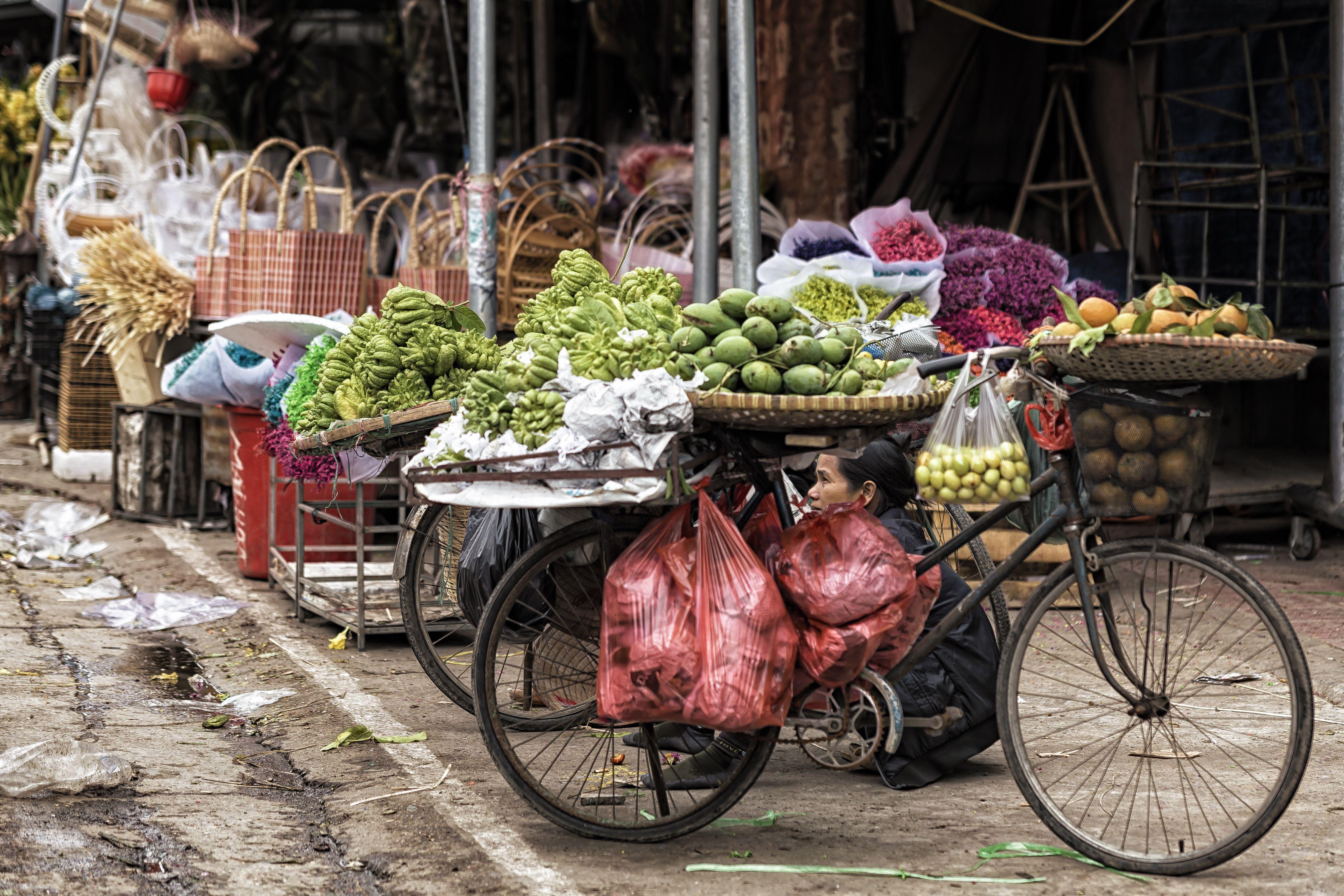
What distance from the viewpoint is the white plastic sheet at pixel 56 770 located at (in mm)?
3377

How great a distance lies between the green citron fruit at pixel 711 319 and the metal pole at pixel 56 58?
9560 mm

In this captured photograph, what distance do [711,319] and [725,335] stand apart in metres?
0.10

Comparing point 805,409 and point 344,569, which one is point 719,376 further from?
point 344,569

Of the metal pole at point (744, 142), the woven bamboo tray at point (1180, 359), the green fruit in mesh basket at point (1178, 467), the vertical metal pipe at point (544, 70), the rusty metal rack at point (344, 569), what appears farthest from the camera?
the vertical metal pipe at point (544, 70)

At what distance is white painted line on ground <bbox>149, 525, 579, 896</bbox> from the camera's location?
3023mm

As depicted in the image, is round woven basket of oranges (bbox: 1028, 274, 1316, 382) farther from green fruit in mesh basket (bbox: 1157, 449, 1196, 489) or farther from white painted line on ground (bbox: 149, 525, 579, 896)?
white painted line on ground (bbox: 149, 525, 579, 896)

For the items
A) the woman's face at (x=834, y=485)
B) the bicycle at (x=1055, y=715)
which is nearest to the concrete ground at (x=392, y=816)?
the bicycle at (x=1055, y=715)

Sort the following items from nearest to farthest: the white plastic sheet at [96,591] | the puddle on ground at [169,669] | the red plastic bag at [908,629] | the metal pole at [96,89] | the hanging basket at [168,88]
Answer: the red plastic bag at [908,629]
the puddle on ground at [169,669]
the white plastic sheet at [96,591]
the metal pole at [96,89]
the hanging basket at [168,88]

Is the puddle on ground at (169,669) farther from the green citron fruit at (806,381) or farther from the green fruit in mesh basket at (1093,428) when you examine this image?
the green fruit in mesh basket at (1093,428)

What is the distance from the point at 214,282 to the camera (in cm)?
720

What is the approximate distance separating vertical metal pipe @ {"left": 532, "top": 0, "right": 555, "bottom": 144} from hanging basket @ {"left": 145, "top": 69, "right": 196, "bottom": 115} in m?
2.99

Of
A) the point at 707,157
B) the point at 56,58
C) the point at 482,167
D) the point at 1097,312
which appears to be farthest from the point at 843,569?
the point at 56,58

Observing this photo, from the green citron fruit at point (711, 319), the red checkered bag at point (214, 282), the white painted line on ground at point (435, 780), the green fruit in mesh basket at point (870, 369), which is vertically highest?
the red checkered bag at point (214, 282)

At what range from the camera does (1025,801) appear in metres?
3.56
